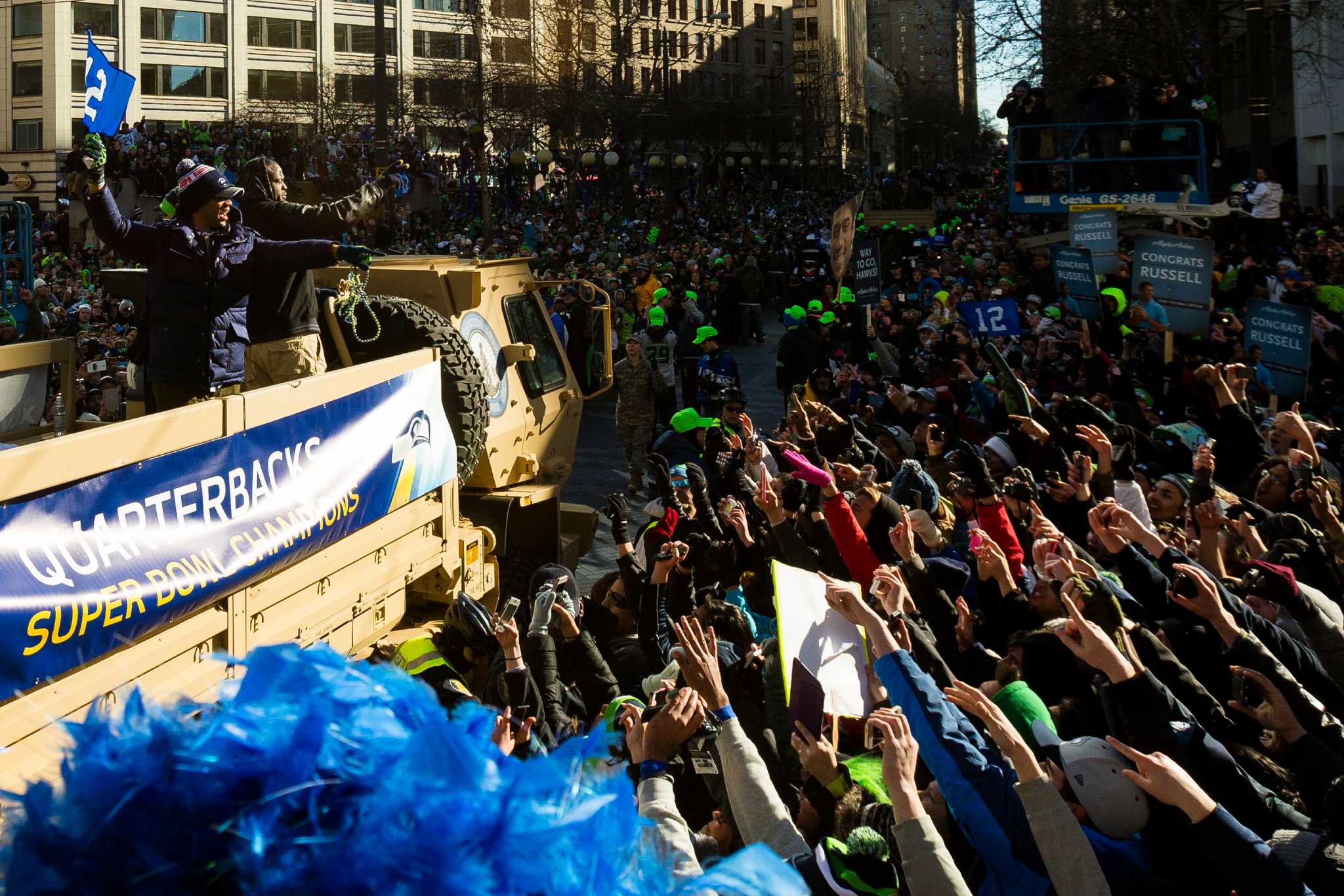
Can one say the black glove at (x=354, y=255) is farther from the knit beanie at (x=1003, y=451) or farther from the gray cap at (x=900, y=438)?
the gray cap at (x=900, y=438)

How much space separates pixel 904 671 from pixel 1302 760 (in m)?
1.19

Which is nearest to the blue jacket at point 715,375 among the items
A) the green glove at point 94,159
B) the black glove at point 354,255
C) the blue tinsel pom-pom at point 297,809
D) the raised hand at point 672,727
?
the black glove at point 354,255

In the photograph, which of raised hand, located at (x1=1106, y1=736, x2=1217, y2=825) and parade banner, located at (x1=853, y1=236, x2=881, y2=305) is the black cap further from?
parade banner, located at (x1=853, y1=236, x2=881, y2=305)

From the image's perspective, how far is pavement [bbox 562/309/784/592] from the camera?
11.1m

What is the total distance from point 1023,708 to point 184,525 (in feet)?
8.31

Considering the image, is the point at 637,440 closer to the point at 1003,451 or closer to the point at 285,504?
the point at 1003,451

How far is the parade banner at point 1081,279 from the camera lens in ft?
39.0

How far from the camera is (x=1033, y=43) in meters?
27.9

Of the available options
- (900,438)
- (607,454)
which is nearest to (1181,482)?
(900,438)

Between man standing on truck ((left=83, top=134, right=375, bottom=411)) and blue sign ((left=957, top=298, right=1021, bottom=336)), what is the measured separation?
7576mm

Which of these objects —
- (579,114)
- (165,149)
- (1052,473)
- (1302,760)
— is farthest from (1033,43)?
(1302,760)

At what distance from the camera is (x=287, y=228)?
611cm

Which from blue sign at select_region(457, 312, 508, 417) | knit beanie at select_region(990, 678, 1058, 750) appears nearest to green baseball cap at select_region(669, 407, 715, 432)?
blue sign at select_region(457, 312, 508, 417)

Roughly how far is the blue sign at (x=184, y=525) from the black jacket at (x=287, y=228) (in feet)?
2.34
